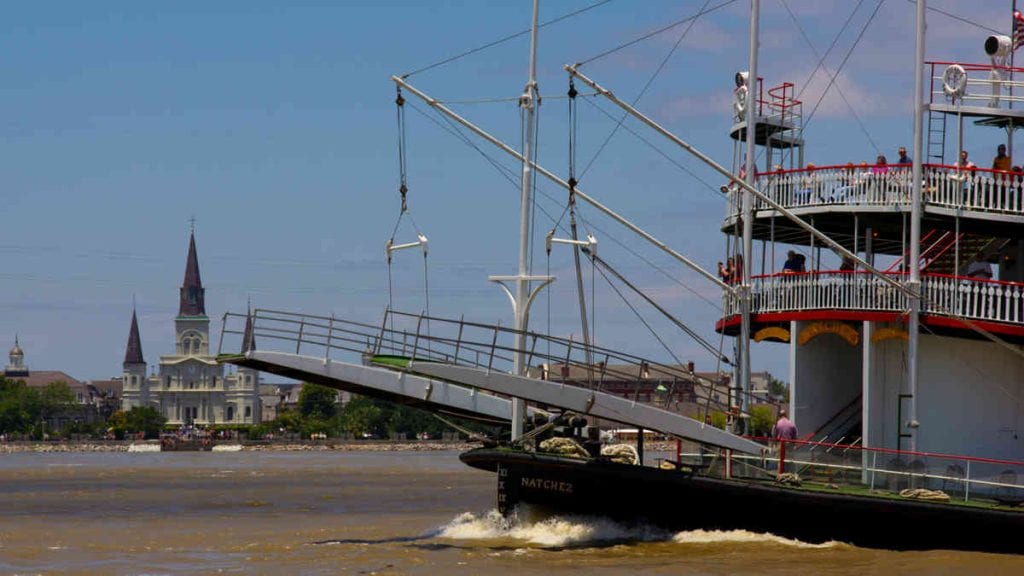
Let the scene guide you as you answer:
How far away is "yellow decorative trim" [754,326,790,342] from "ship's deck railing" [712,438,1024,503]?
117 inches

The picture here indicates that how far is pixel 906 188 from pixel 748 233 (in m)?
2.86

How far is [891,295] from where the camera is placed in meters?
25.8

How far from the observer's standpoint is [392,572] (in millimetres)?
23641

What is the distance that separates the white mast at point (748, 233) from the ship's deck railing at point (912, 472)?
2408 mm

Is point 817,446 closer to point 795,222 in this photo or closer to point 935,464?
point 935,464

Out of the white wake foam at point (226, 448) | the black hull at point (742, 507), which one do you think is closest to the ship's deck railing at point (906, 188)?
the black hull at point (742, 507)

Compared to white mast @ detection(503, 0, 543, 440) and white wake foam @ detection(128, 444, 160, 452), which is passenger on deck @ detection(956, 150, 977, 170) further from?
white wake foam @ detection(128, 444, 160, 452)

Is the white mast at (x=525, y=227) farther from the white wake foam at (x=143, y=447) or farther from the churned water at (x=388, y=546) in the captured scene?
the white wake foam at (x=143, y=447)

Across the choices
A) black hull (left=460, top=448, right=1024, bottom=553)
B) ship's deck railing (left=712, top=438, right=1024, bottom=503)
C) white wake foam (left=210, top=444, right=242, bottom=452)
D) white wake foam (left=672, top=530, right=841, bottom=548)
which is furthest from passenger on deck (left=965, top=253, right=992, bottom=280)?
white wake foam (left=210, top=444, right=242, bottom=452)

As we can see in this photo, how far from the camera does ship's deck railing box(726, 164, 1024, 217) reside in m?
26.0

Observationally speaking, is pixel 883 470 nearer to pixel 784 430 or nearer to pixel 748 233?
pixel 784 430

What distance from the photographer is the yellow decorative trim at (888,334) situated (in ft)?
84.9

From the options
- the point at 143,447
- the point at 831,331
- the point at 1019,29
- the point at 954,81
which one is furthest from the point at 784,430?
the point at 143,447

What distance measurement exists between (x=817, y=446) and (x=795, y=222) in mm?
4126
